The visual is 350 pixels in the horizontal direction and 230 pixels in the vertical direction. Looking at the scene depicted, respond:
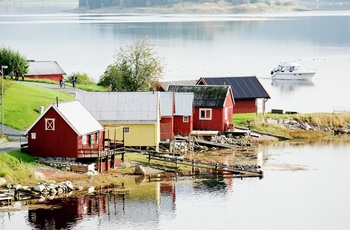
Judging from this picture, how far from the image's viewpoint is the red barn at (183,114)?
65938mm

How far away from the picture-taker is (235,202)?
4888cm

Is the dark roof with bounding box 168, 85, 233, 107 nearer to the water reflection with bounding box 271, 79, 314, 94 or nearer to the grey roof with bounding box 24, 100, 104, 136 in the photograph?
the grey roof with bounding box 24, 100, 104, 136

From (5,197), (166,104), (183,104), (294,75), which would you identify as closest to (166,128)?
(166,104)

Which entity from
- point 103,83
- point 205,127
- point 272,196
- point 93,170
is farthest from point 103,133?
point 103,83

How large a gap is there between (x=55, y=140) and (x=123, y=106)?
27.3ft

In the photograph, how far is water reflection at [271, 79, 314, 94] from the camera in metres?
114

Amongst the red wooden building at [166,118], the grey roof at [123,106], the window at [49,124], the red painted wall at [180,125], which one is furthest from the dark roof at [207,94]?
the window at [49,124]

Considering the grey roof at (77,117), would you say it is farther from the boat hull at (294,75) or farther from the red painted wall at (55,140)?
the boat hull at (294,75)

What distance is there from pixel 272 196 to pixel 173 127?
54.2 ft

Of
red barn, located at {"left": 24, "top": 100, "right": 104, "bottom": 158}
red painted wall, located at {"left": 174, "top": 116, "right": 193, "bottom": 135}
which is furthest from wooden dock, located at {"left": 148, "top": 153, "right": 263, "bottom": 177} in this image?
red painted wall, located at {"left": 174, "top": 116, "right": 193, "bottom": 135}

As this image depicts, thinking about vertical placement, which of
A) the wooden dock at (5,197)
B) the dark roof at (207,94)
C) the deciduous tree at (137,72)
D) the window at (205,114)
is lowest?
the wooden dock at (5,197)

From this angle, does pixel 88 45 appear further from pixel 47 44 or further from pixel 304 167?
pixel 304 167

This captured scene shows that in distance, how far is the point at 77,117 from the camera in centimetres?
5381

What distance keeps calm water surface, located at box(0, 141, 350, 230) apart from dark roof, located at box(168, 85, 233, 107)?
1181 centimetres
